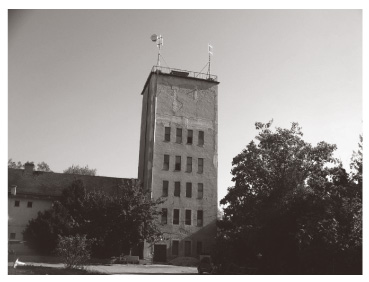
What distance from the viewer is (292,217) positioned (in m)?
20.5

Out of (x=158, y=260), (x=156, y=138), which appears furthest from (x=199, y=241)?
(x=156, y=138)

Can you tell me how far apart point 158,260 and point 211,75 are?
19023 millimetres

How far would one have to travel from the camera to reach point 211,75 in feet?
127

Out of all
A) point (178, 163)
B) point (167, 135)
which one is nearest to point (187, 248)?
point (178, 163)

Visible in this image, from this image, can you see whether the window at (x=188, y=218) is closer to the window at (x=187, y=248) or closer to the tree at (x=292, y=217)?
the window at (x=187, y=248)

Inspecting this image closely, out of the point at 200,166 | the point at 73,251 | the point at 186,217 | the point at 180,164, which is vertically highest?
the point at 180,164

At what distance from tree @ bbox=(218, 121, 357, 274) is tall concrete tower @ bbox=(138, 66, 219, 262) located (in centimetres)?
779

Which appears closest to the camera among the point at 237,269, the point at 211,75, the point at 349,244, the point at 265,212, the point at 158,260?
the point at 349,244

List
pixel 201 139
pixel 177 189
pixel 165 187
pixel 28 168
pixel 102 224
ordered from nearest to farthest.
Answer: pixel 102 224, pixel 165 187, pixel 177 189, pixel 28 168, pixel 201 139

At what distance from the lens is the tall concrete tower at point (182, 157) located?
111ft

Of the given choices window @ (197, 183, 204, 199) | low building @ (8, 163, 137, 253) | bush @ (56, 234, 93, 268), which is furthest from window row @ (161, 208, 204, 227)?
bush @ (56, 234, 93, 268)

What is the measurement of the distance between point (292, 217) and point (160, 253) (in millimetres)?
15608

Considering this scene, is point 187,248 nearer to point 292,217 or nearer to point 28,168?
point 292,217

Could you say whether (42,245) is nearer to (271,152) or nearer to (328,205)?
(271,152)
